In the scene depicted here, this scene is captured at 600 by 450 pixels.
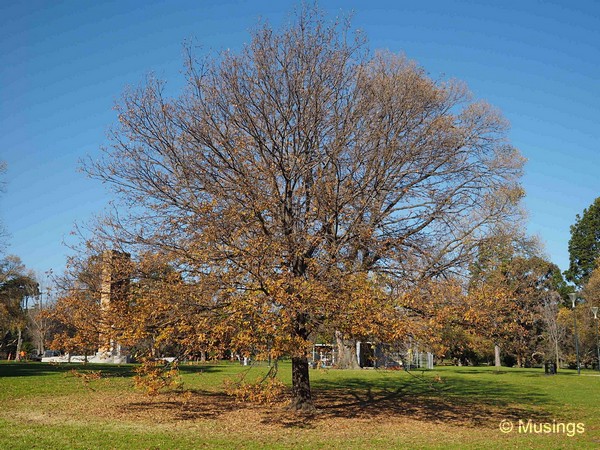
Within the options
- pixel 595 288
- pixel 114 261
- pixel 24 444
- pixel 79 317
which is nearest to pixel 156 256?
pixel 114 261

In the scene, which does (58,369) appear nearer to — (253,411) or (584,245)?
(253,411)

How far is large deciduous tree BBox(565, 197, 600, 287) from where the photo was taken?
65500 millimetres

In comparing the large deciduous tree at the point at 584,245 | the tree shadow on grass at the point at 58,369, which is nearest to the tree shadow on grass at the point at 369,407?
the tree shadow on grass at the point at 58,369

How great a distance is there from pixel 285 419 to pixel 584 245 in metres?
61.3

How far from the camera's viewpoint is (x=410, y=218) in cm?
1731

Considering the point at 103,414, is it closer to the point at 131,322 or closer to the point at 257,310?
the point at 131,322

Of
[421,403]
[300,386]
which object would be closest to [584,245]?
[421,403]

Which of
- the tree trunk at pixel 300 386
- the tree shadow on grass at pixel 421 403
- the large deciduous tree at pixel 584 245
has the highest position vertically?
the large deciduous tree at pixel 584 245

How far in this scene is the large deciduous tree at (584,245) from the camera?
65500mm

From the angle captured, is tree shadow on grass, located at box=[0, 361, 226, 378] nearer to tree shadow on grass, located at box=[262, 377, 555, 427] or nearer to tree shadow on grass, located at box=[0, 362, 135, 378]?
tree shadow on grass, located at box=[0, 362, 135, 378]

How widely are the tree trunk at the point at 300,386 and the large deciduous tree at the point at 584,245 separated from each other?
58410 millimetres

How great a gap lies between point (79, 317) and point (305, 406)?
→ 6.32 meters

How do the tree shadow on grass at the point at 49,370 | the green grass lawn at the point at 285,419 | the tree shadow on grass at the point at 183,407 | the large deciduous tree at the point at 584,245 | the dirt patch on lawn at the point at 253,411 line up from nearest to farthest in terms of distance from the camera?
the green grass lawn at the point at 285,419 → the dirt patch on lawn at the point at 253,411 → the tree shadow on grass at the point at 183,407 → the tree shadow on grass at the point at 49,370 → the large deciduous tree at the point at 584,245

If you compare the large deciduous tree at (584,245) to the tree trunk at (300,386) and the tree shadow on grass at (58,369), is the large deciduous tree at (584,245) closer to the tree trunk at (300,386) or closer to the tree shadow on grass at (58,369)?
the tree shadow on grass at (58,369)
